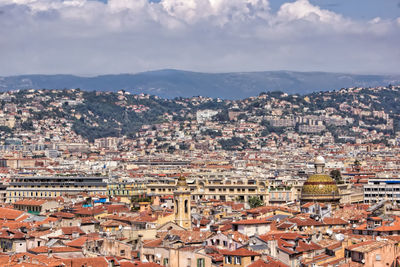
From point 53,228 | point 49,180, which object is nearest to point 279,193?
point 49,180

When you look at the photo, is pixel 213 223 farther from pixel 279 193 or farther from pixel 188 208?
pixel 279 193


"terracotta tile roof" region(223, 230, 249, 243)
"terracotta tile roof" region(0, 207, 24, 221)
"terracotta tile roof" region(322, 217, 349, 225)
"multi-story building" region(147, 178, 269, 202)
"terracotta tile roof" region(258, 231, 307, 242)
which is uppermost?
"terracotta tile roof" region(258, 231, 307, 242)

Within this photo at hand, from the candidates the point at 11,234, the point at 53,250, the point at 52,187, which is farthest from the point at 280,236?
the point at 52,187

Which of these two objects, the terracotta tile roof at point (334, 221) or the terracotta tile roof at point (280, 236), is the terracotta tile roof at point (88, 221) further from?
the terracotta tile roof at point (280, 236)

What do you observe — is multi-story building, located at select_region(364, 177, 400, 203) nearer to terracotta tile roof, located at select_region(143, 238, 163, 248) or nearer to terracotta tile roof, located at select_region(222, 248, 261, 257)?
terracotta tile roof, located at select_region(143, 238, 163, 248)

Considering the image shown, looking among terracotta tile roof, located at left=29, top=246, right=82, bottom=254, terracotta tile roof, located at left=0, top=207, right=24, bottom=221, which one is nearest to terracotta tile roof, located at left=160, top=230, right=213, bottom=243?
terracotta tile roof, located at left=29, top=246, right=82, bottom=254
